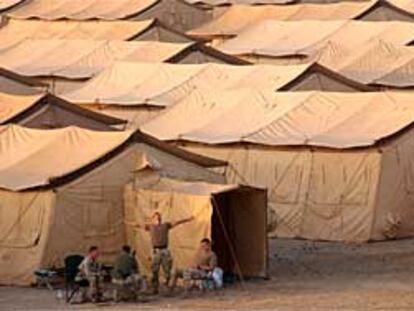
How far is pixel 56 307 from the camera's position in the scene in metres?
20.9

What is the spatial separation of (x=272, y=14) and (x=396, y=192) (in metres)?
23.5

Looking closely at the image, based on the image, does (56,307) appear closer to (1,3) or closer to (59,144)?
(59,144)

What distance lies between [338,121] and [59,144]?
6583 mm

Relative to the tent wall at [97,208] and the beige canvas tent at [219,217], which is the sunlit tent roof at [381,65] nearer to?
the beige canvas tent at [219,217]

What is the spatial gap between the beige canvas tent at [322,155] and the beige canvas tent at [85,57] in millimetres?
10053

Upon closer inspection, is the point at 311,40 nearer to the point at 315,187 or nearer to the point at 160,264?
the point at 315,187

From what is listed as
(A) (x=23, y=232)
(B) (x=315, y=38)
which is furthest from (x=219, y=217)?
(B) (x=315, y=38)

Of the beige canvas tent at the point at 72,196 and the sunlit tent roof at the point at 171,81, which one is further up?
the sunlit tent roof at the point at 171,81

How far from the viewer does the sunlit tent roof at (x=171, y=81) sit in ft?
116

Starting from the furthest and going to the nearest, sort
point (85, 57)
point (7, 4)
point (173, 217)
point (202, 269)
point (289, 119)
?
1. point (7, 4)
2. point (85, 57)
3. point (289, 119)
4. point (173, 217)
5. point (202, 269)

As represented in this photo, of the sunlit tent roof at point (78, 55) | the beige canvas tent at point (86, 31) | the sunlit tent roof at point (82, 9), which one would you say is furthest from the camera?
the sunlit tent roof at point (82, 9)

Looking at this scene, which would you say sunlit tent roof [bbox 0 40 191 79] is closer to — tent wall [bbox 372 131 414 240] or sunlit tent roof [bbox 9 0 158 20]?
sunlit tent roof [bbox 9 0 158 20]

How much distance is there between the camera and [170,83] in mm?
37031

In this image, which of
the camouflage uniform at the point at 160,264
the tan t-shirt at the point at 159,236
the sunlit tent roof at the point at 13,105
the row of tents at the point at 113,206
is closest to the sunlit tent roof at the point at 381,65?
the sunlit tent roof at the point at 13,105
